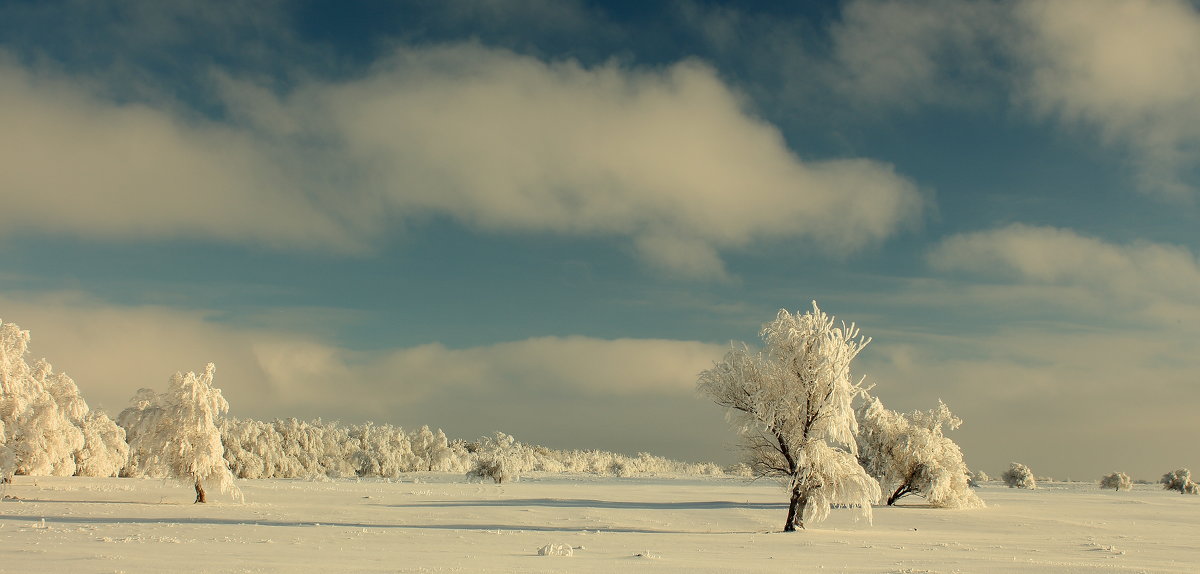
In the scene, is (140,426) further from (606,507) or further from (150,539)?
(606,507)

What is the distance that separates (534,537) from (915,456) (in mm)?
32797

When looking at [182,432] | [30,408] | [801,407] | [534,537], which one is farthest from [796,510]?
[30,408]

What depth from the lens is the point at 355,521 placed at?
3169 cm

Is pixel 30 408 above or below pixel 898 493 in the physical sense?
above

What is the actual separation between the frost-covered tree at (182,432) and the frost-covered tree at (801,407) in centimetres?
2741

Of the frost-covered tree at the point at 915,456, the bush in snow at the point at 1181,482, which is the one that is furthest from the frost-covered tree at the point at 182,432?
the bush in snow at the point at 1181,482

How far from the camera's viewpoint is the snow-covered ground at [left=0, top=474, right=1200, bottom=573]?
60.2 feet

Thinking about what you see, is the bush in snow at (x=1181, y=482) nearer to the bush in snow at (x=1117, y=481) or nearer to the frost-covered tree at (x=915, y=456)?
the bush in snow at (x=1117, y=481)

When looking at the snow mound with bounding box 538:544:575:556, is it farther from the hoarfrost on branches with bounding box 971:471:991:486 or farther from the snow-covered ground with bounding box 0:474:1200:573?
the hoarfrost on branches with bounding box 971:471:991:486

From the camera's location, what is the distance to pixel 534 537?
26.4m

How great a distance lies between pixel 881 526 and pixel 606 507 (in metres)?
15.5

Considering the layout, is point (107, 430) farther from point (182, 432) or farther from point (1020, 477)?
point (1020, 477)

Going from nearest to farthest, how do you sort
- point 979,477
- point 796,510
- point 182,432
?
1. point 796,510
2. point 182,432
3. point 979,477

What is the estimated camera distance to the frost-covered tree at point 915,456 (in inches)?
1940
